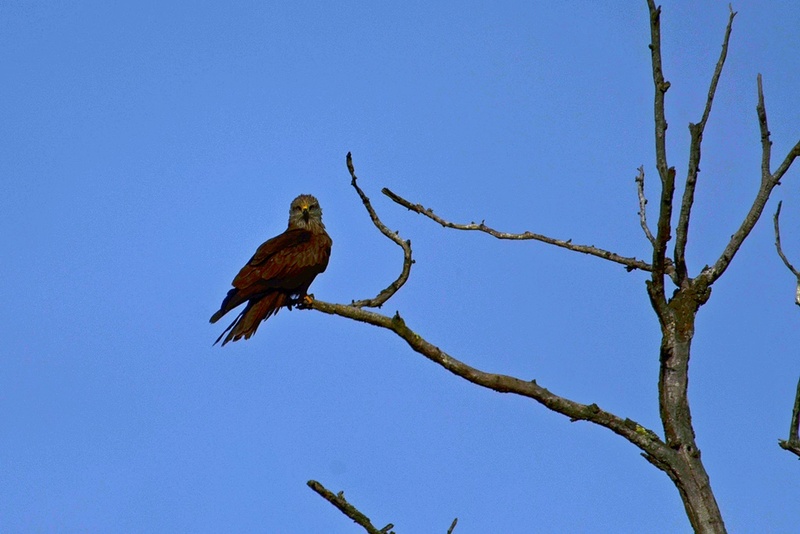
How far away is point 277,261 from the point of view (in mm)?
9055

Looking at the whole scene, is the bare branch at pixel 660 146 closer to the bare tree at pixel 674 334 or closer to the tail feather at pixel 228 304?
the bare tree at pixel 674 334

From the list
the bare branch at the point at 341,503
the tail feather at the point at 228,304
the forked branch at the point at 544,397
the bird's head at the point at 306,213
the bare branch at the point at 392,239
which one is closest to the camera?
the bare branch at the point at 341,503

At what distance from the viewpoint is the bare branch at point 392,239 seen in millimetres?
5680

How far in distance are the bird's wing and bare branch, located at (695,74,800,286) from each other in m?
5.00

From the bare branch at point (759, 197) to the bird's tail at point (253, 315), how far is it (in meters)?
4.78

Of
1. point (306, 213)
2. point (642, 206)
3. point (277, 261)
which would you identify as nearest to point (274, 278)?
point (277, 261)

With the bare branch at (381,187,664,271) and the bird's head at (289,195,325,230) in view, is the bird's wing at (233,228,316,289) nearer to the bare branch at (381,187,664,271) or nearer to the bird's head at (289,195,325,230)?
the bird's head at (289,195,325,230)

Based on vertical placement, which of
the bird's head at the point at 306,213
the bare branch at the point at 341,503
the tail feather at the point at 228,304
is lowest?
the bare branch at the point at 341,503

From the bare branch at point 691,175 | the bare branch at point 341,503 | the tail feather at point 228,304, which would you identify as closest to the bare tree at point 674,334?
the bare branch at point 691,175

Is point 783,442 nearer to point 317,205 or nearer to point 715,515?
point 715,515

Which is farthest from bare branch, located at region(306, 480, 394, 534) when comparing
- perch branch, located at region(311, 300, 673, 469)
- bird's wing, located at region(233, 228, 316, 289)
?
bird's wing, located at region(233, 228, 316, 289)

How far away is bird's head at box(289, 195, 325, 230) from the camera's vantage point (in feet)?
37.4

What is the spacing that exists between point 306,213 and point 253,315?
308cm

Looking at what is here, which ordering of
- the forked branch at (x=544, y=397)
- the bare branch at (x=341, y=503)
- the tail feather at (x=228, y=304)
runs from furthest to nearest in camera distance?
the tail feather at (x=228, y=304), the forked branch at (x=544, y=397), the bare branch at (x=341, y=503)
